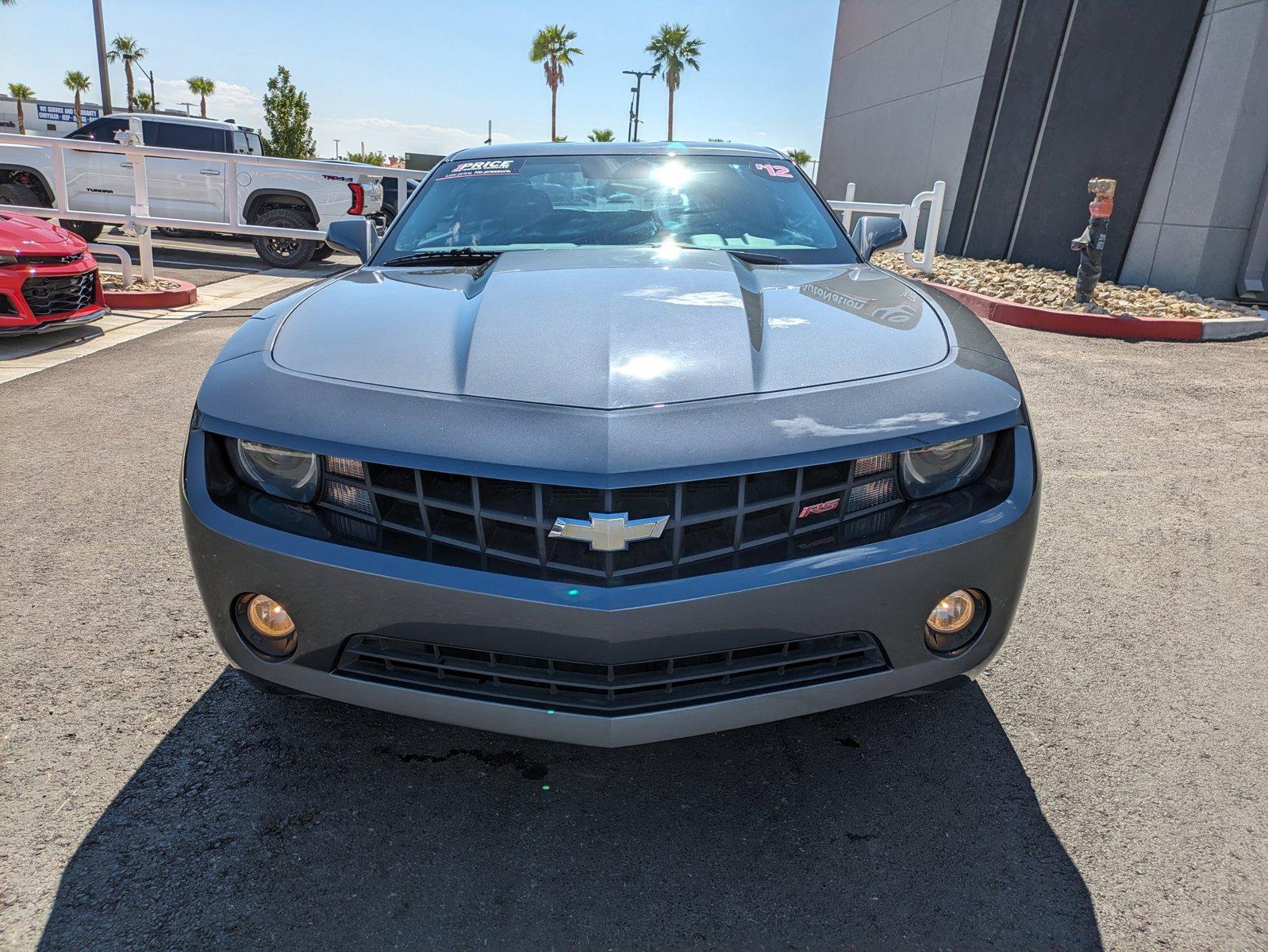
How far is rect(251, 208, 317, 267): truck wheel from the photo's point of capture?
38.6 feet

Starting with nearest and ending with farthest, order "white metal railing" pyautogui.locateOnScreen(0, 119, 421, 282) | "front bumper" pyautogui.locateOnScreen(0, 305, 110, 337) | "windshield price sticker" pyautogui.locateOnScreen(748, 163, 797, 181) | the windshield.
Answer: the windshield, "windshield price sticker" pyautogui.locateOnScreen(748, 163, 797, 181), "front bumper" pyautogui.locateOnScreen(0, 305, 110, 337), "white metal railing" pyautogui.locateOnScreen(0, 119, 421, 282)

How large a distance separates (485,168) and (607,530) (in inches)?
91.0

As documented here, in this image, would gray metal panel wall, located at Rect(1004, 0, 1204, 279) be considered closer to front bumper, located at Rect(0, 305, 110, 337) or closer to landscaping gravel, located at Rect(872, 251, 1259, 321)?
landscaping gravel, located at Rect(872, 251, 1259, 321)

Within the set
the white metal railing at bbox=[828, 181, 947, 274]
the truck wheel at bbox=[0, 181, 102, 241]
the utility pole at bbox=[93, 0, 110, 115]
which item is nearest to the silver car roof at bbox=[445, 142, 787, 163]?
the white metal railing at bbox=[828, 181, 947, 274]

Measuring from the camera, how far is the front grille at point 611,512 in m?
→ 1.65

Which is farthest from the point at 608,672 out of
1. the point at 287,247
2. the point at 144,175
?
the point at 287,247

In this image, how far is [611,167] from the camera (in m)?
3.35

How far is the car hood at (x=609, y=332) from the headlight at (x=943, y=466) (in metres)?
0.20

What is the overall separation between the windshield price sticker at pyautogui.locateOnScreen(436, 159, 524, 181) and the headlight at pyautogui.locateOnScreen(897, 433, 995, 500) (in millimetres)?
2186

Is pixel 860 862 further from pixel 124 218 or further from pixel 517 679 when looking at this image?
pixel 124 218

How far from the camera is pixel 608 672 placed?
1.68 metres

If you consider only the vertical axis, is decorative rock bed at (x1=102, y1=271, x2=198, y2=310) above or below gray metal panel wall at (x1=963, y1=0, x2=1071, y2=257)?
below

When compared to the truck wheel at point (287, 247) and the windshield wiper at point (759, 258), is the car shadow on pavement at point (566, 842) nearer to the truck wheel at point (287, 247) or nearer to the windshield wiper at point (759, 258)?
the windshield wiper at point (759, 258)

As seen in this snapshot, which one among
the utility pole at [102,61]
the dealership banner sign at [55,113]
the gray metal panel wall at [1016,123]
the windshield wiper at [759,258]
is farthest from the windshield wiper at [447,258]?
the dealership banner sign at [55,113]
